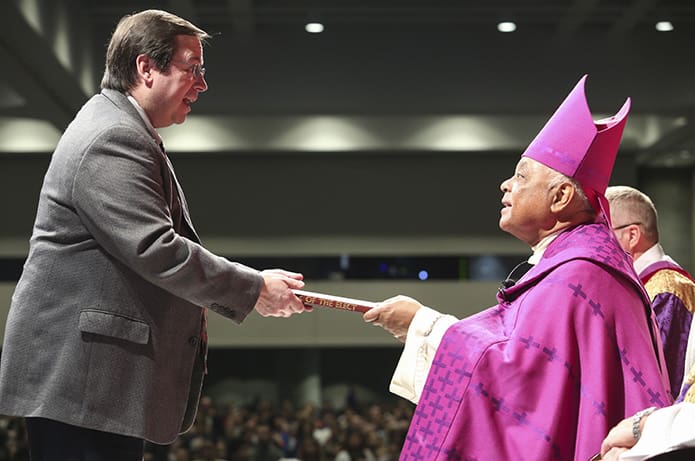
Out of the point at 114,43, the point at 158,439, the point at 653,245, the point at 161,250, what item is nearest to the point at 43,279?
the point at 161,250

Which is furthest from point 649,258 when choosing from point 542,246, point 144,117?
point 144,117

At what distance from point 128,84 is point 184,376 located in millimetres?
605

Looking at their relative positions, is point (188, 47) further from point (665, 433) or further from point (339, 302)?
point (665, 433)

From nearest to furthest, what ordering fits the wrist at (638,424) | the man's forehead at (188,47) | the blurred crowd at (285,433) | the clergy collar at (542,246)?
the wrist at (638,424) < the man's forehead at (188,47) < the clergy collar at (542,246) < the blurred crowd at (285,433)

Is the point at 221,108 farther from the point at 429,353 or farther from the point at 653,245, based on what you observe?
the point at 429,353

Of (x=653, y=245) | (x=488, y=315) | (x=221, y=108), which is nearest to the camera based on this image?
(x=488, y=315)

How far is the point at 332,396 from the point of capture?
8625 mm

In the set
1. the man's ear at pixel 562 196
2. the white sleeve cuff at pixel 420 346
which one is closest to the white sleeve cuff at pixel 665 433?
the white sleeve cuff at pixel 420 346

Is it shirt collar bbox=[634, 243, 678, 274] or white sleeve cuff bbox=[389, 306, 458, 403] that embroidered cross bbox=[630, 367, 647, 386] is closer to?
white sleeve cuff bbox=[389, 306, 458, 403]

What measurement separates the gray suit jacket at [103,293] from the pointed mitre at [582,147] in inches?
32.1

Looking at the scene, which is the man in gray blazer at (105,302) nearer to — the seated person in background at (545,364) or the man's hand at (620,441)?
the seated person in background at (545,364)

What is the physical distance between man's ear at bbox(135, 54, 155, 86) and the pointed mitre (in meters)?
0.84

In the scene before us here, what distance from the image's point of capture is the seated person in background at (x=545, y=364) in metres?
1.96

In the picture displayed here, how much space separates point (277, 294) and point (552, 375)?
609 mm
